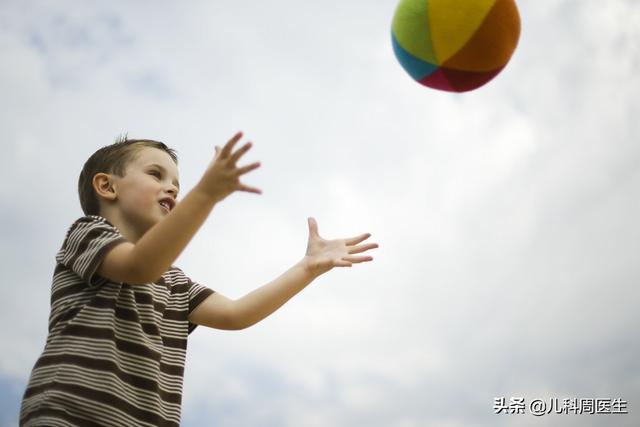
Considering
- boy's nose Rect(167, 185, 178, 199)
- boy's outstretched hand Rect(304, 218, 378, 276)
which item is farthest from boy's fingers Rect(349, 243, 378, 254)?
boy's nose Rect(167, 185, 178, 199)

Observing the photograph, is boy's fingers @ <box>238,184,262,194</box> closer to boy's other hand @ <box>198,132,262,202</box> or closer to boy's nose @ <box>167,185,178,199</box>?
boy's other hand @ <box>198,132,262,202</box>

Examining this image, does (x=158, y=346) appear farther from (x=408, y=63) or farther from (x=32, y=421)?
(x=408, y=63)

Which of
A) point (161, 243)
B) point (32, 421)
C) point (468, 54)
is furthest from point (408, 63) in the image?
point (32, 421)

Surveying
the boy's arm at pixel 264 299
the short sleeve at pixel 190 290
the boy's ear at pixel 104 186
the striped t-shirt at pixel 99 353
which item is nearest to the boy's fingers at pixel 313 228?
the boy's arm at pixel 264 299

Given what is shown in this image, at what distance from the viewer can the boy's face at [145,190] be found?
9.93 feet

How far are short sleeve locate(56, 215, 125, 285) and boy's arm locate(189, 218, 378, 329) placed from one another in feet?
2.21

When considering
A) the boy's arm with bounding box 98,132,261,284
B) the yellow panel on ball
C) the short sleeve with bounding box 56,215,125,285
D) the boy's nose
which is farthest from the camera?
the yellow panel on ball

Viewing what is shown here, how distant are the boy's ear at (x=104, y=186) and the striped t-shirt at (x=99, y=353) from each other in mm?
A: 274

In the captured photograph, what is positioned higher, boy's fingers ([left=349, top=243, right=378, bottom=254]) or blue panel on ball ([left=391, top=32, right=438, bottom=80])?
blue panel on ball ([left=391, top=32, right=438, bottom=80])

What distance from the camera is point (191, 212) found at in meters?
2.35

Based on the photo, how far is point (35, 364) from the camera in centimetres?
259

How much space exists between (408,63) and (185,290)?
198 centimetres

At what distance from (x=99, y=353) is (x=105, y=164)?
3.58 ft

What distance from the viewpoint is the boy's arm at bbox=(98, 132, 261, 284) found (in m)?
2.36
